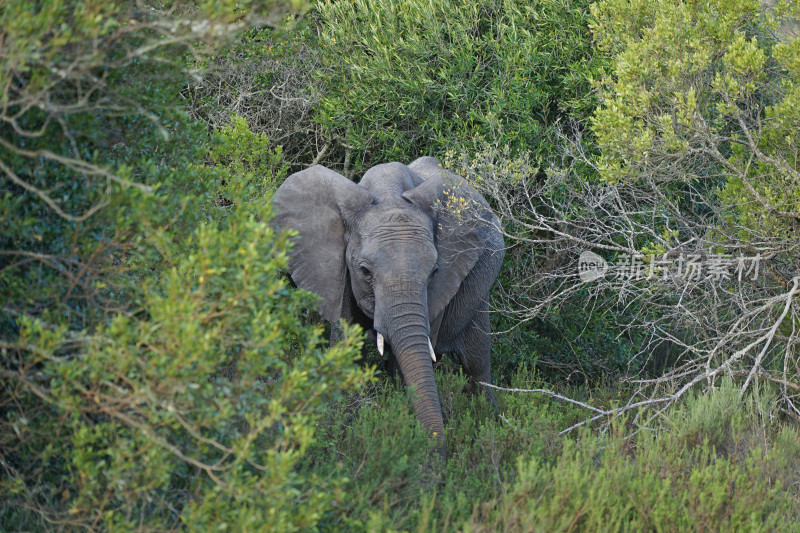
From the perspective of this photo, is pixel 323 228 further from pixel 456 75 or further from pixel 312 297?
pixel 456 75

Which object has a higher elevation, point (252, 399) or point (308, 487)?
point (252, 399)

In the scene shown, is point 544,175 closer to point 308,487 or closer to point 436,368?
point 436,368

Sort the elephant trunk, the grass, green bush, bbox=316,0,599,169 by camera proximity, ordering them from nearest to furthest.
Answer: the grass
the elephant trunk
green bush, bbox=316,0,599,169

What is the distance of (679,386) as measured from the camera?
328 inches

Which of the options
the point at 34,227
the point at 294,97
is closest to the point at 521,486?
the point at 34,227

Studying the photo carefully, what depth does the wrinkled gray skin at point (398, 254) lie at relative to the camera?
651cm

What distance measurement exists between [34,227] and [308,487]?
186cm

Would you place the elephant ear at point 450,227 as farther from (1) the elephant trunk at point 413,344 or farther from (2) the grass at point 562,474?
(2) the grass at point 562,474

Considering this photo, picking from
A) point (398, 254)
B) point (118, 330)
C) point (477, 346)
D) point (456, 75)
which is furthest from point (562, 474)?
point (456, 75)

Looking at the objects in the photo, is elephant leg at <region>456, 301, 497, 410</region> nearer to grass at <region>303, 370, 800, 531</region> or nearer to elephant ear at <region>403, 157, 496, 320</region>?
elephant ear at <region>403, 157, 496, 320</region>

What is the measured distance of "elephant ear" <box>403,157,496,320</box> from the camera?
7246mm

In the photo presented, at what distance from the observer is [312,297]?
15.6 ft

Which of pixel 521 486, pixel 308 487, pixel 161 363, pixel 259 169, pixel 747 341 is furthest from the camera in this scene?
pixel 259 169

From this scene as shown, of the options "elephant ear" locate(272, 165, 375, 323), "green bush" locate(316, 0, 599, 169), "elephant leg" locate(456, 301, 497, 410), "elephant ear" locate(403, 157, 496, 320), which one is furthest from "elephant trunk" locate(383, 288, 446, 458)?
"green bush" locate(316, 0, 599, 169)
